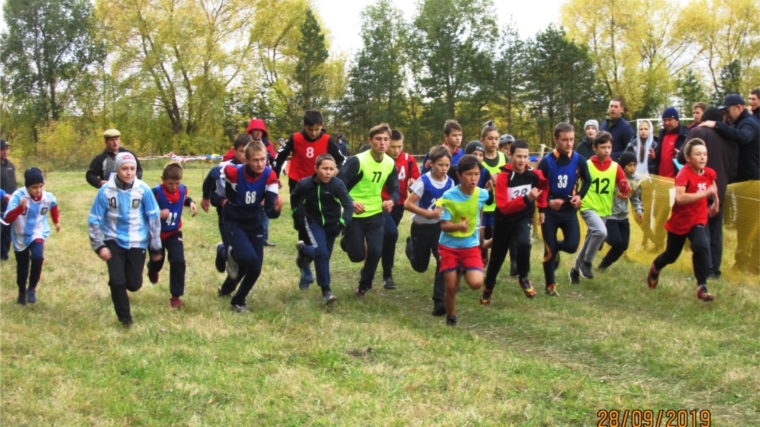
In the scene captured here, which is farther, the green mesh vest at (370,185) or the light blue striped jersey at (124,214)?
the green mesh vest at (370,185)

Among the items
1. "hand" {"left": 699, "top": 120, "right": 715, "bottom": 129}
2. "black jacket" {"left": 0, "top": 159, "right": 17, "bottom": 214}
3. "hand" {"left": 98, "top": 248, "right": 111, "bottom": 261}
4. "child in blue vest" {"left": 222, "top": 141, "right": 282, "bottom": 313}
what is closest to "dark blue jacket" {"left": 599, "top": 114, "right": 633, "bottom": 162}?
"hand" {"left": 699, "top": 120, "right": 715, "bottom": 129}

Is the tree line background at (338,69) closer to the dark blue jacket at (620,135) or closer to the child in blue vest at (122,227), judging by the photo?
the dark blue jacket at (620,135)

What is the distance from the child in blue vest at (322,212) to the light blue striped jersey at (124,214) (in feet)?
5.30

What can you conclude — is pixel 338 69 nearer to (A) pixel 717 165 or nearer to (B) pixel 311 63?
(B) pixel 311 63

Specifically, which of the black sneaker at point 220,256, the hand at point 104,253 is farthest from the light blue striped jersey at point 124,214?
the black sneaker at point 220,256

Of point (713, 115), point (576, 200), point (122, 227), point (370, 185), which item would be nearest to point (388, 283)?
point (370, 185)

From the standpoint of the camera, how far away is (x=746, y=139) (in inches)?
345

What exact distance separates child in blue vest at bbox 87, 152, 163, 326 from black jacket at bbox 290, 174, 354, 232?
158 centimetres

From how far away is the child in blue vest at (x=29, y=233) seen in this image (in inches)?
329

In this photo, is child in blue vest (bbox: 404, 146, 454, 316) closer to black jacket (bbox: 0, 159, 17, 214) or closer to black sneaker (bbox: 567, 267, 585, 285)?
black sneaker (bbox: 567, 267, 585, 285)

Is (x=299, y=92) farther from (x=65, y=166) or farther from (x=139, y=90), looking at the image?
(x=65, y=166)

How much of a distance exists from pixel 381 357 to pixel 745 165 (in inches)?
233

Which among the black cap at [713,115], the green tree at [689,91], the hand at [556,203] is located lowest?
the hand at [556,203]

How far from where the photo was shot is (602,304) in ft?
26.4
